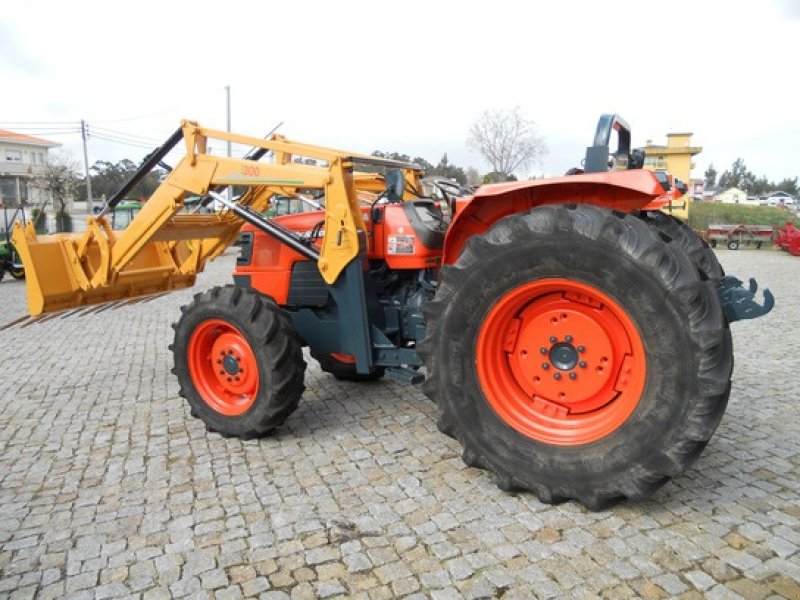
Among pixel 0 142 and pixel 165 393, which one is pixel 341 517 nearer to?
pixel 165 393

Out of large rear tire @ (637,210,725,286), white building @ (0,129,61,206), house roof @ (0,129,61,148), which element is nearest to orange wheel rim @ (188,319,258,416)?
large rear tire @ (637,210,725,286)

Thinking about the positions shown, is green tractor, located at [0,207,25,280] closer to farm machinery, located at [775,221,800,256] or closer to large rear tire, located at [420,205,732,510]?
large rear tire, located at [420,205,732,510]

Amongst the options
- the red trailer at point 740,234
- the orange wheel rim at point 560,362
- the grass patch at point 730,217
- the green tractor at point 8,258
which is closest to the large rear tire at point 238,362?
the orange wheel rim at point 560,362

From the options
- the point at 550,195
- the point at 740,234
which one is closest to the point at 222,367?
the point at 550,195

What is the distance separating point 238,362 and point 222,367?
16 cm

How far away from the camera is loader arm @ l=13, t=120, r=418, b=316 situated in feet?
13.2

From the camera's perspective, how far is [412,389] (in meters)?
5.37

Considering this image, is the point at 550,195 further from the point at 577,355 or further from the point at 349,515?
the point at 349,515

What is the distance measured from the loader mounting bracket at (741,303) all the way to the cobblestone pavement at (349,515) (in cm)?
96

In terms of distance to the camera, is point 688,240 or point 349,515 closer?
point 349,515

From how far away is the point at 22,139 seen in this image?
6272cm

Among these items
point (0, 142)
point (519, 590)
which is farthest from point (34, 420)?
point (0, 142)

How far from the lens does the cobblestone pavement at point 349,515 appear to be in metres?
2.65

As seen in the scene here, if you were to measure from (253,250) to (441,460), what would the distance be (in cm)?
221
